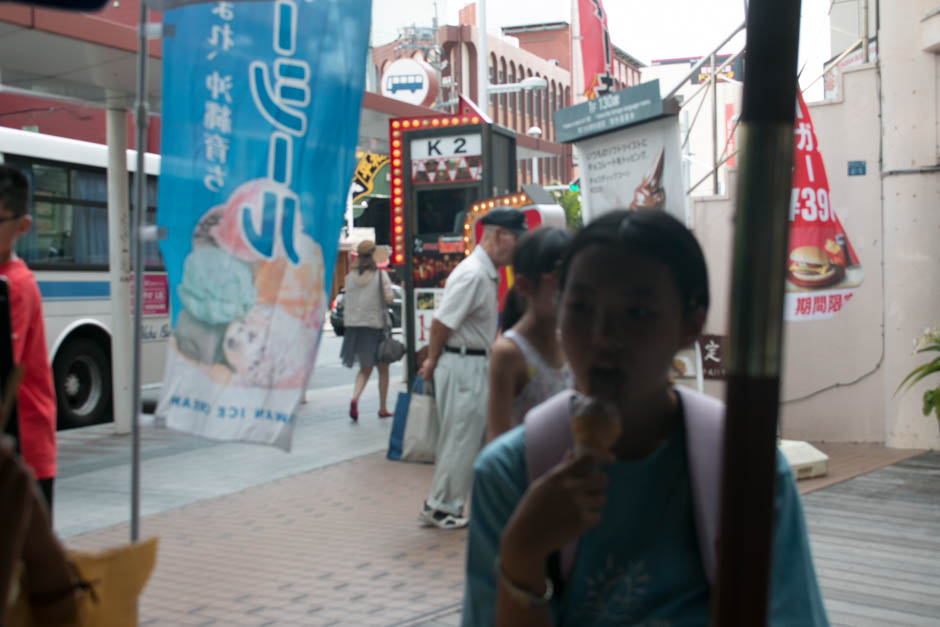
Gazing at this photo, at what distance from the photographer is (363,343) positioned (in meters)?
12.0

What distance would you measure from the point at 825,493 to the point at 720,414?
6.66 meters

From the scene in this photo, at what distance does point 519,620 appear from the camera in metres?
1.59

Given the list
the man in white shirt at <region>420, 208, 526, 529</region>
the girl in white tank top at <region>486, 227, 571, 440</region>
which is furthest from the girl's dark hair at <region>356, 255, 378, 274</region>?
the girl in white tank top at <region>486, 227, 571, 440</region>

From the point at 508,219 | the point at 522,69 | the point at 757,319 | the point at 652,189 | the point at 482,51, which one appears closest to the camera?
the point at 757,319

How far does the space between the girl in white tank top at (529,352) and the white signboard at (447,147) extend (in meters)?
6.38

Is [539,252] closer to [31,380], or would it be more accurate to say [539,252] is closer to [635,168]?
[31,380]

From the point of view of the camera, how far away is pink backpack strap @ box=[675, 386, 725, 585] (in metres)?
1.60

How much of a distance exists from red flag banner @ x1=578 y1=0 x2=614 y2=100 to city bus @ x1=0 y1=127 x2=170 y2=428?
18.5 ft

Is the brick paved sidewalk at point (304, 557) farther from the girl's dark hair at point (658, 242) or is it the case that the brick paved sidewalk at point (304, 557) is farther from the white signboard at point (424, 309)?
the girl's dark hair at point (658, 242)

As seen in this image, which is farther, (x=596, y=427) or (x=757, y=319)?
(x=596, y=427)

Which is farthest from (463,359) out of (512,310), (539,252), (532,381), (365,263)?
(365,263)

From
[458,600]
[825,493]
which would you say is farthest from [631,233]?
[825,493]

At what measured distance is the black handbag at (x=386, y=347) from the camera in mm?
11875

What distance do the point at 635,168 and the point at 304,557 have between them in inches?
135
